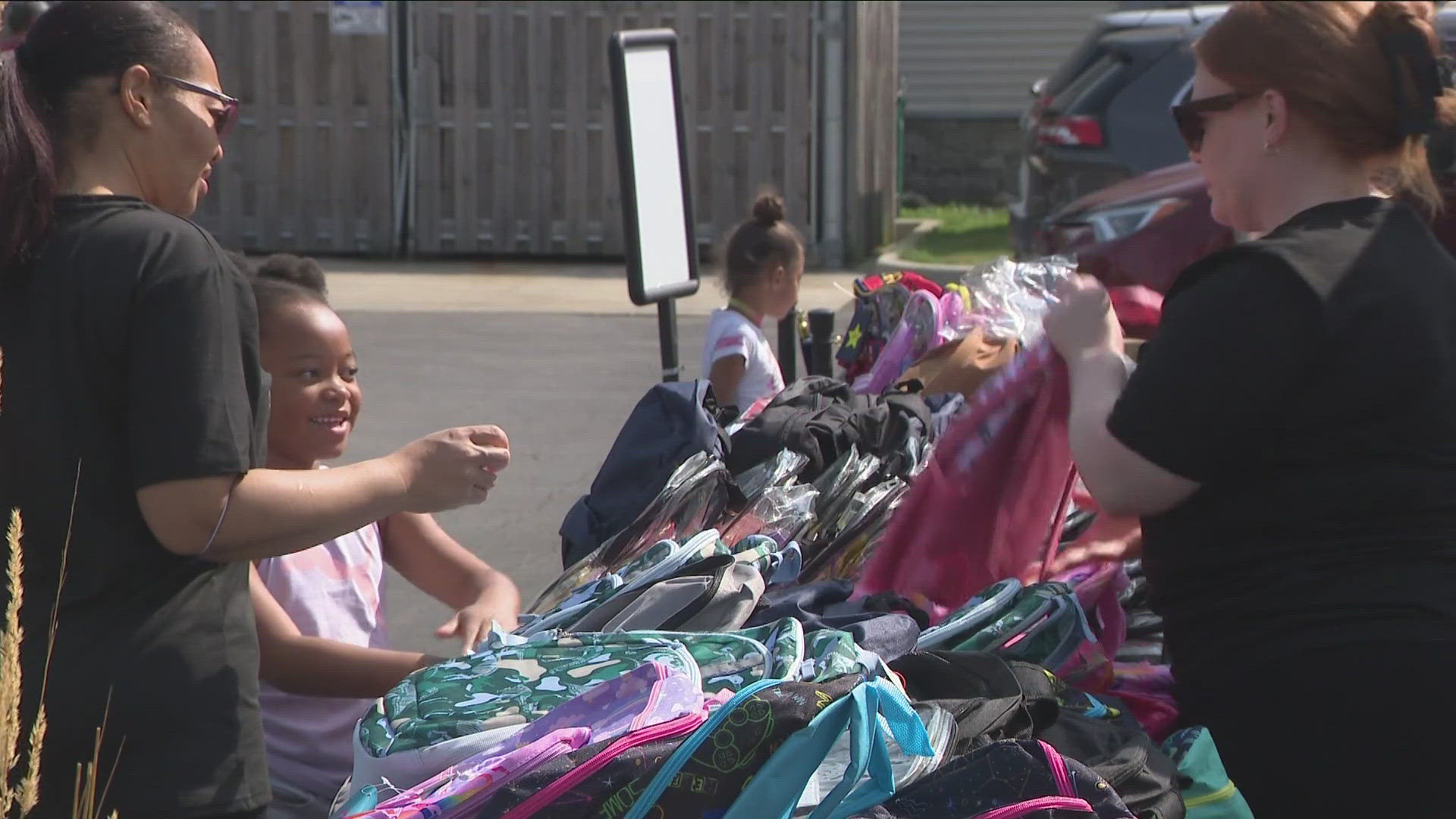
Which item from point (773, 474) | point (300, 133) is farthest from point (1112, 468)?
point (300, 133)

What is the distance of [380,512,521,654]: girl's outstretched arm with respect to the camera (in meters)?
3.19

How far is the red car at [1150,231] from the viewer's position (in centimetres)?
686

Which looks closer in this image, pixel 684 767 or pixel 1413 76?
pixel 684 767

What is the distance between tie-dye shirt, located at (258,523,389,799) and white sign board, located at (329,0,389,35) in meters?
12.7

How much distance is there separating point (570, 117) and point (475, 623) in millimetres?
12579

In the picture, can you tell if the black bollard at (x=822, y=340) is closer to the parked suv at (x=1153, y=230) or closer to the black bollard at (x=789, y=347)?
the black bollard at (x=789, y=347)

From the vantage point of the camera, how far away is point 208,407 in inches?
85.8

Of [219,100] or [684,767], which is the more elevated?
[219,100]

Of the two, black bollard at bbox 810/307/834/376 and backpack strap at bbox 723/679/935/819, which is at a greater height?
backpack strap at bbox 723/679/935/819

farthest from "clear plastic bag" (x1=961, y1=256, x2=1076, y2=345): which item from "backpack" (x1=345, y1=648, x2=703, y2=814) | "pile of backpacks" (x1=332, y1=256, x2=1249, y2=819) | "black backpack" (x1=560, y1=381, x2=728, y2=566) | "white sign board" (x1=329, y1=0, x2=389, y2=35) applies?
"white sign board" (x1=329, y1=0, x2=389, y2=35)

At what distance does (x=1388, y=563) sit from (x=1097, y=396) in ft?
1.44

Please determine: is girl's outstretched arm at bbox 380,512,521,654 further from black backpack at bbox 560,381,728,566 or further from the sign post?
the sign post

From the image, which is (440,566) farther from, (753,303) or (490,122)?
(490,122)

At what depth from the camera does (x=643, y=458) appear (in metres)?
3.50
